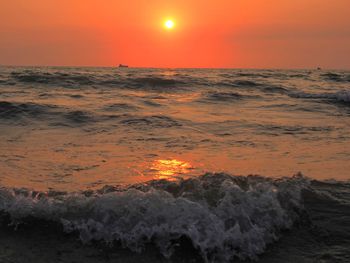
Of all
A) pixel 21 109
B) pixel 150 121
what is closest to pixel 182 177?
pixel 150 121

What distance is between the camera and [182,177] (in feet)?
19.5

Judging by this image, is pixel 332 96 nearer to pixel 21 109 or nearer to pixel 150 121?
pixel 150 121

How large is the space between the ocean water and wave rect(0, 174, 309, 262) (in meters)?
0.01

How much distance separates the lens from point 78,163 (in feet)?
21.9

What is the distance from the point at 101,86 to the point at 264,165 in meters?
15.1

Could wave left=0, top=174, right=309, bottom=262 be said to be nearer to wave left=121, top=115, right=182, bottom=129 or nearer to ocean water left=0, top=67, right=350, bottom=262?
ocean water left=0, top=67, right=350, bottom=262

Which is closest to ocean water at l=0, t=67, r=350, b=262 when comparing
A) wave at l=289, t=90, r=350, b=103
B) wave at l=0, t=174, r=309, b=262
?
wave at l=0, t=174, r=309, b=262

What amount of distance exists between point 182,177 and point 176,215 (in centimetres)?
171

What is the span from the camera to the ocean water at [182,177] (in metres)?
4.05

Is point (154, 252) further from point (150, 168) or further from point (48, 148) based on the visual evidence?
point (48, 148)

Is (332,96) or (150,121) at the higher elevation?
(332,96)

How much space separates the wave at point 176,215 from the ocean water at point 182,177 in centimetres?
1

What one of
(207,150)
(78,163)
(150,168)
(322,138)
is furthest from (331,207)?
(322,138)

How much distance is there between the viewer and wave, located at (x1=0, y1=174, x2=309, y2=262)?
13.0 ft
